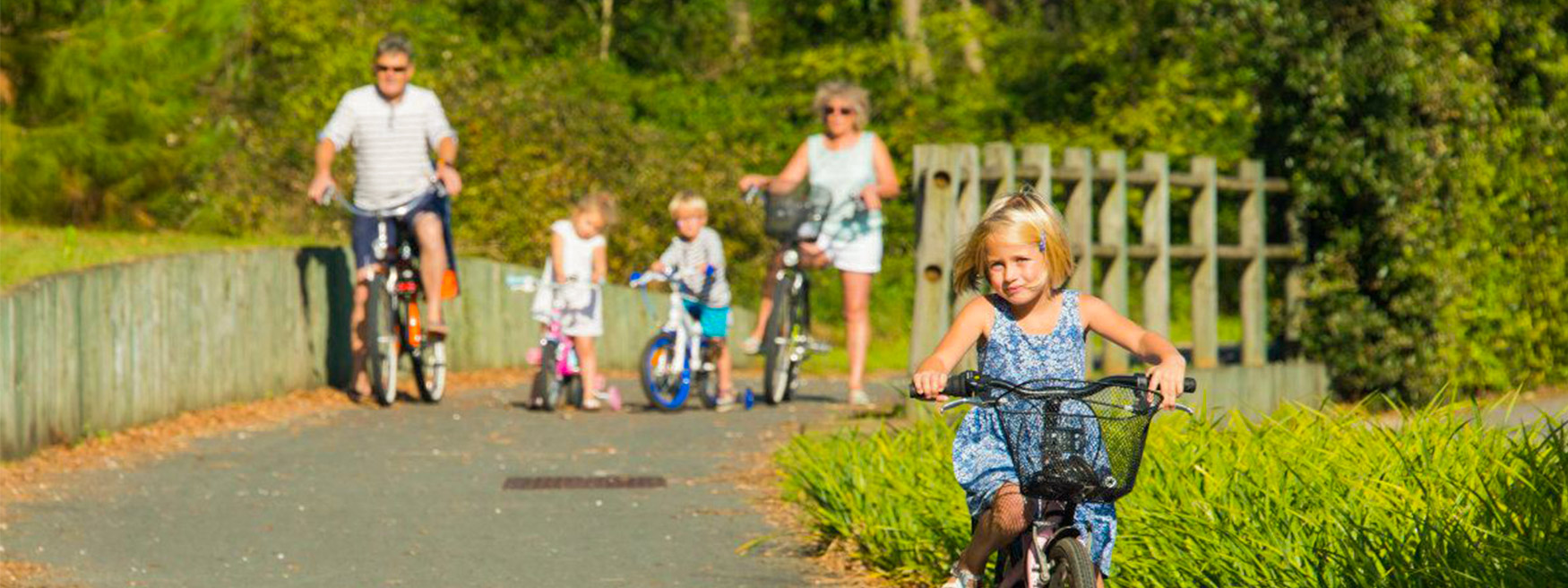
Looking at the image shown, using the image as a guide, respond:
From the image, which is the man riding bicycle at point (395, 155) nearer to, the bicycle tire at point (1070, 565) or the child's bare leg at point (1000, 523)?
the child's bare leg at point (1000, 523)

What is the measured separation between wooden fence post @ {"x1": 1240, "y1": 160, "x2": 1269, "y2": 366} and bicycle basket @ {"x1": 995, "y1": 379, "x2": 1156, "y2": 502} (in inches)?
353

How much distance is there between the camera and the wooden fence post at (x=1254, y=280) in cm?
1409

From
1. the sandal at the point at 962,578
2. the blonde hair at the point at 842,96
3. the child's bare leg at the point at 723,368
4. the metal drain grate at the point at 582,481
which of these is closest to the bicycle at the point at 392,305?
the child's bare leg at the point at 723,368

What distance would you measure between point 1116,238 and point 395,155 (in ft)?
13.3

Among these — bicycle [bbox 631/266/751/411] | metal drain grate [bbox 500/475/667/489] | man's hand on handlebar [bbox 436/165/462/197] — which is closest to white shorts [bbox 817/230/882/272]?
bicycle [bbox 631/266/751/411]

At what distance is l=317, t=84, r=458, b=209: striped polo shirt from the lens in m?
13.9

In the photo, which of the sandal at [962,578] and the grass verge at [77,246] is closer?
the sandal at [962,578]

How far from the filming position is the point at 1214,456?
7352 millimetres

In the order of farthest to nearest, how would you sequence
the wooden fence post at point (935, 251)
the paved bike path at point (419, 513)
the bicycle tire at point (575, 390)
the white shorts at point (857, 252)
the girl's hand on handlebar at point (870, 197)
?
the bicycle tire at point (575, 390) < the white shorts at point (857, 252) < the girl's hand on handlebar at point (870, 197) < the wooden fence post at point (935, 251) < the paved bike path at point (419, 513)

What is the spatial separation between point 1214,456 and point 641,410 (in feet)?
23.5

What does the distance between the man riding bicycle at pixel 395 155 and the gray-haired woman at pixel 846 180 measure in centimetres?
182

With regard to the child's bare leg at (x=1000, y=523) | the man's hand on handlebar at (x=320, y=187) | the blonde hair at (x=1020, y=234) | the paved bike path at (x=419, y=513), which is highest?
the man's hand on handlebar at (x=320, y=187)

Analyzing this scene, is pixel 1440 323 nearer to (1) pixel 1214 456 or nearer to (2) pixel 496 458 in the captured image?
(2) pixel 496 458

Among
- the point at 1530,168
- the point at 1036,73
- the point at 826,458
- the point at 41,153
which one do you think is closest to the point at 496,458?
the point at 826,458
